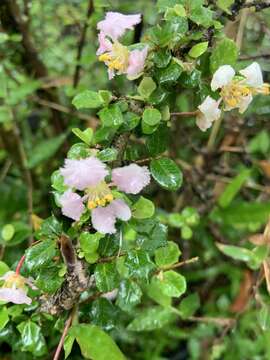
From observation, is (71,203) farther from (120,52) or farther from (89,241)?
(120,52)

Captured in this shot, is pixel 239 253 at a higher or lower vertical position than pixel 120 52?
lower

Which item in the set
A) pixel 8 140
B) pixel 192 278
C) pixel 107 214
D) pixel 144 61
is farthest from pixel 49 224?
pixel 192 278

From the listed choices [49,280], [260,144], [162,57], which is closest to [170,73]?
[162,57]

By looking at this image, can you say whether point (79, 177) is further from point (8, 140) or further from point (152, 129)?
point (8, 140)

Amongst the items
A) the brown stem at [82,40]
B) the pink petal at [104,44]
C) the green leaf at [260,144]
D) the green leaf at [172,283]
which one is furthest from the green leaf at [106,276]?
the green leaf at [260,144]

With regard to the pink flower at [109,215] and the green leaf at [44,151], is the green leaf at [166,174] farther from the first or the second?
the green leaf at [44,151]

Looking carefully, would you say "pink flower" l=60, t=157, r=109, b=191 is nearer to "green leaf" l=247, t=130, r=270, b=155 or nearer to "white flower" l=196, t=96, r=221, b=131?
"white flower" l=196, t=96, r=221, b=131

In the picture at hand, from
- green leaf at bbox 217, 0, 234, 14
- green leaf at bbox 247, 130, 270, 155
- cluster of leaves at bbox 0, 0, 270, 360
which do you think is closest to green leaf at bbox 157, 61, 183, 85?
cluster of leaves at bbox 0, 0, 270, 360
